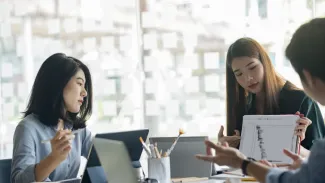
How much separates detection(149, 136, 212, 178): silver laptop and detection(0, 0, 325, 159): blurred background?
1.16 meters

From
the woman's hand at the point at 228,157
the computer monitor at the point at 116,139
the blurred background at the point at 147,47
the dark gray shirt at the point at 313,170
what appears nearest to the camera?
the dark gray shirt at the point at 313,170

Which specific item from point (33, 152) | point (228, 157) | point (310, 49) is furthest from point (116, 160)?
point (33, 152)

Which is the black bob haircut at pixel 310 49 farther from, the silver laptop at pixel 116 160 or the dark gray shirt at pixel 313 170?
the silver laptop at pixel 116 160

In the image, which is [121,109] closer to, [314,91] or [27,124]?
[27,124]

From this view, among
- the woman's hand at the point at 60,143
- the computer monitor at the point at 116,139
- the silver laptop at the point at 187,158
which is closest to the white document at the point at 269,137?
the silver laptop at the point at 187,158

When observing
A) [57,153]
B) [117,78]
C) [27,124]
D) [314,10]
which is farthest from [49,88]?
[314,10]

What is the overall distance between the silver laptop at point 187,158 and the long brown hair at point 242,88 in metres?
0.48

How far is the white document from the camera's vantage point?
224 cm

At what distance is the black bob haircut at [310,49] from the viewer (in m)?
1.46

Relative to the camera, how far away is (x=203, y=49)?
350 cm

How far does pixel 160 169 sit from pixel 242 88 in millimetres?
848

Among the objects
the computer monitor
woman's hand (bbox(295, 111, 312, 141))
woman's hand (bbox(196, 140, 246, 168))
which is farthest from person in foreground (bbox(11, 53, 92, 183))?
woman's hand (bbox(295, 111, 312, 141))

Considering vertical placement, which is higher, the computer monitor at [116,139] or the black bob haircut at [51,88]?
the black bob haircut at [51,88]

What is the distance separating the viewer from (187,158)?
7.77ft
